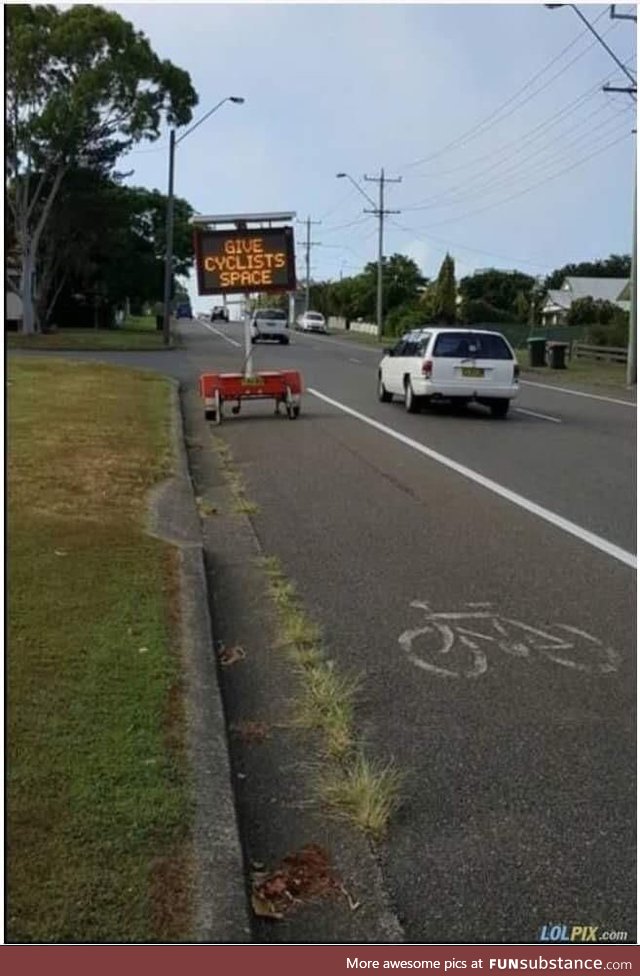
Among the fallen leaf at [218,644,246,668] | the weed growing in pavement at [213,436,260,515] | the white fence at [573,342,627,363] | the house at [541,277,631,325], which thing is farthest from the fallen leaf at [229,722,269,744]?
the house at [541,277,631,325]

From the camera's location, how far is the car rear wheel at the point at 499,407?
20423 mm

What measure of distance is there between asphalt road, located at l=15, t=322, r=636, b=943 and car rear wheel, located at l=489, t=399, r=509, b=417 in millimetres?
5842

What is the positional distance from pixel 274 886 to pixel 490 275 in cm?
12533

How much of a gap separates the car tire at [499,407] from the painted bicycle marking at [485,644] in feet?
45.4

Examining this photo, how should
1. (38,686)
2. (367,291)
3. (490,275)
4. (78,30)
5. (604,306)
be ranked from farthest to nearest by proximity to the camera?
(490,275), (367,291), (604,306), (78,30), (38,686)

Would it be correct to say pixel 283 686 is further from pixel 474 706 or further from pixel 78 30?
pixel 78 30

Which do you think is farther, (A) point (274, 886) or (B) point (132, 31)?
(B) point (132, 31)

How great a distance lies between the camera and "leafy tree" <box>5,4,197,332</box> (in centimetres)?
3813

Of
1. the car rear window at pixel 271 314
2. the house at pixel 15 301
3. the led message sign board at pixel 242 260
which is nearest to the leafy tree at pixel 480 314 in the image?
the car rear window at pixel 271 314

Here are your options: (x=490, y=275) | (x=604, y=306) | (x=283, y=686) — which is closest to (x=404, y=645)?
(x=283, y=686)

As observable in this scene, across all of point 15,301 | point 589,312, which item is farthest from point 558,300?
point 15,301

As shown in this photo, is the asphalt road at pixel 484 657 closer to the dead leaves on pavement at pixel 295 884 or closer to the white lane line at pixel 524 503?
the white lane line at pixel 524 503

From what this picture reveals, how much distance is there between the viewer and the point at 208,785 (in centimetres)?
417

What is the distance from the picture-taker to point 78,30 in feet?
125
